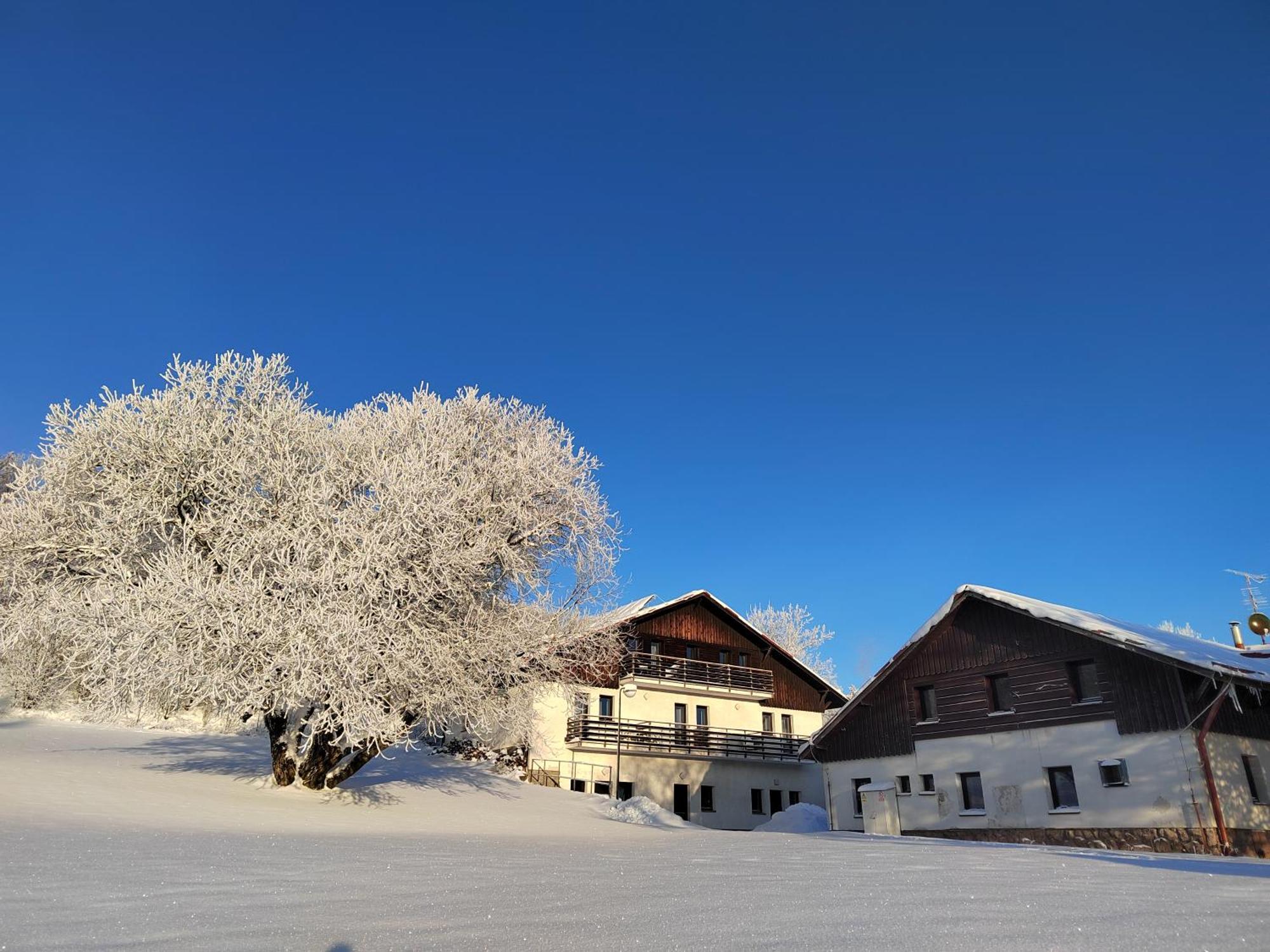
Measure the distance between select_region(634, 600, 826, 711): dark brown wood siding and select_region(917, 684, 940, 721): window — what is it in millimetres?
15435

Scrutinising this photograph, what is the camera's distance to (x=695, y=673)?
41750 millimetres

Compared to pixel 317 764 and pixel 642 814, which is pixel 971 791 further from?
pixel 317 764

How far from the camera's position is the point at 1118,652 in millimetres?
23203

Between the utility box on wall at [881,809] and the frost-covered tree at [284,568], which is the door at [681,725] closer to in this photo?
the utility box on wall at [881,809]

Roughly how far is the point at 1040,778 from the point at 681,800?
19661mm

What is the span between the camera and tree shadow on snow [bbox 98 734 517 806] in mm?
22297

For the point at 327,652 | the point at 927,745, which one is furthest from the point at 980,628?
the point at 327,652

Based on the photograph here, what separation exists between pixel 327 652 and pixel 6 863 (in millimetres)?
8594

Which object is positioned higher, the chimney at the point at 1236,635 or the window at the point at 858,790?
the chimney at the point at 1236,635

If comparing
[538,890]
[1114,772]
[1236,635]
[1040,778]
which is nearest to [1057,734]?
[1040,778]

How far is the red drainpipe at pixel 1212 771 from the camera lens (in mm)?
20047

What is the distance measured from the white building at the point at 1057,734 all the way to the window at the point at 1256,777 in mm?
50

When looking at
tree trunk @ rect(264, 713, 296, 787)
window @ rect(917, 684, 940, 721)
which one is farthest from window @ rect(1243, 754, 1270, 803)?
tree trunk @ rect(264, 713, 296, 787)

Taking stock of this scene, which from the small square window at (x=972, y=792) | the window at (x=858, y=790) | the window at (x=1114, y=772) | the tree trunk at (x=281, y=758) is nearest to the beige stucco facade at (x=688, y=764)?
the window at (x=858, y=790)
